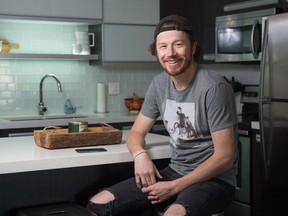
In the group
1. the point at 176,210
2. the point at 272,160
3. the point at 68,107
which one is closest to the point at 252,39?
the point at 272,160

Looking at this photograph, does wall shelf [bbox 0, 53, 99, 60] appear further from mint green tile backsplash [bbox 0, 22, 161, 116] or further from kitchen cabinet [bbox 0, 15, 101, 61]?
mint green tile backsplash [bbox 0, 22, 161, 116]

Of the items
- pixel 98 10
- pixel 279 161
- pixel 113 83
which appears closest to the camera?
pixel 279 161

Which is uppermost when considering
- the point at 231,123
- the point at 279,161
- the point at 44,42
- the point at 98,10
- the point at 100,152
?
the point at 98,10

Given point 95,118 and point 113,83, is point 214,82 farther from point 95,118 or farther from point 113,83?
point 113,83

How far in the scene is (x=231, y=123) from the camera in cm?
218

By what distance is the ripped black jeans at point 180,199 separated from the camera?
81.4 inches

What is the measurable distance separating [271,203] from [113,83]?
6.76 ft

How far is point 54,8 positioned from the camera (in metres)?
4.39

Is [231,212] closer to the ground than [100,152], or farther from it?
closer to the ground

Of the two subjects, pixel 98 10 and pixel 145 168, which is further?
pixel 98 10

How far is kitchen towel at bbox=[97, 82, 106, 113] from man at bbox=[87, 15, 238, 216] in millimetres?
2570

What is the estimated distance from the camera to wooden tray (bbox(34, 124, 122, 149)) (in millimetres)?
2342

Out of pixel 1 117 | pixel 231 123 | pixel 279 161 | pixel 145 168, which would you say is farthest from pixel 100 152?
pixel 1 117

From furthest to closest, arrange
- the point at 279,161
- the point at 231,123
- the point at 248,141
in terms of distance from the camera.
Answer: the point at 248,141, the point at 279,161, the point at 231,123
